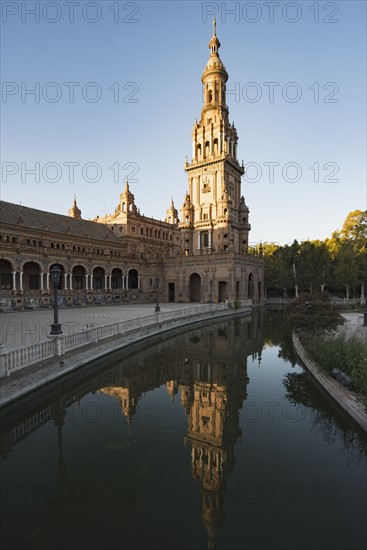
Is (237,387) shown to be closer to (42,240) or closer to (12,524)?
(12,524)

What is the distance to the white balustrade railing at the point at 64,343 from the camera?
8.86m

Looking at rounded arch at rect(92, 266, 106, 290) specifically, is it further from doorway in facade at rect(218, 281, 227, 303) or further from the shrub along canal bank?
the shrub along canal bank

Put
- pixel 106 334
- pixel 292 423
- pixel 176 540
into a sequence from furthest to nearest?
1. pixel 106 334
2. pixel 292 423
3. pixel 176 540

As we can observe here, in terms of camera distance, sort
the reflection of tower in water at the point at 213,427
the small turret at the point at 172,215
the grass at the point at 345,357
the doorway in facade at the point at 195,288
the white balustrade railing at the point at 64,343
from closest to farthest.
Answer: the reflection of tower in water at the point at 213,427 < the grass at the point at 345,357 < the white balustrade railing at the point at 64,343 < the doorway in facade at the point at 195,288 < the small turret at the point at 172,215

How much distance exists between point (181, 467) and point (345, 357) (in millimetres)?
7421

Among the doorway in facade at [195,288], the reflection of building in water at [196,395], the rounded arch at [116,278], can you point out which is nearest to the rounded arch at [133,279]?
the rounded arch at [116,278]

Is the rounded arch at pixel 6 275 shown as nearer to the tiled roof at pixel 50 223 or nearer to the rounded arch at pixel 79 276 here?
the tiled roof at pixel 50 223

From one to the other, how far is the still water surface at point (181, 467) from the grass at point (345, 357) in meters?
1.15

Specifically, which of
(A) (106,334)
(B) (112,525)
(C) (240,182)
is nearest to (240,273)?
(C) (240,182)

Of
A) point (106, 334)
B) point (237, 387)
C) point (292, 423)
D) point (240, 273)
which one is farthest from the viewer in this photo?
point (240, 273)

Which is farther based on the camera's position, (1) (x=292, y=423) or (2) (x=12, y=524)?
(1) (x=292, y=423)

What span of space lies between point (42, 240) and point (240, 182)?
1337 inches

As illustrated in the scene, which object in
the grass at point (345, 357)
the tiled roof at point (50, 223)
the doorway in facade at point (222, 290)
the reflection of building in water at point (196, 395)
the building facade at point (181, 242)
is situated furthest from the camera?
the doorway in facade at point (222, 290)

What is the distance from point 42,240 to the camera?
35.8m
